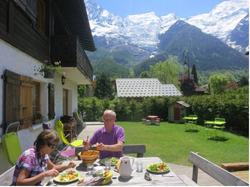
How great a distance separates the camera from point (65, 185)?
3.47 m

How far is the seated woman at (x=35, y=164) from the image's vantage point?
323 centimetres

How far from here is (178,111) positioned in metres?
25.8

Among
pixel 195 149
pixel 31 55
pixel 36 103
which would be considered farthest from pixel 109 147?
pixel 195 149

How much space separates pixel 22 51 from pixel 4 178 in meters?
4.36

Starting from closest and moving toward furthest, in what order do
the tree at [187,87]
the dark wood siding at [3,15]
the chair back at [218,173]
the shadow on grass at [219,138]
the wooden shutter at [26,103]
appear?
1. the chair back at [218,173]
2. the dark wood siding at [3,15]
3. the wooden shutter at [26,103]
4. the shadow on grass at [219,138]
5. the tree at [187,87]

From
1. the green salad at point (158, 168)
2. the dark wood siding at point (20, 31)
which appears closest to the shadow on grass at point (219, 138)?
the dark wood siding at point (20, 31)

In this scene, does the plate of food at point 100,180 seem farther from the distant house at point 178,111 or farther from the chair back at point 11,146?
the distant house at point 178,111

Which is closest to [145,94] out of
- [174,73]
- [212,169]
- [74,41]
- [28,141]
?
[74,41]

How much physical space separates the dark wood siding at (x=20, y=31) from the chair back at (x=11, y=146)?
1656 mm

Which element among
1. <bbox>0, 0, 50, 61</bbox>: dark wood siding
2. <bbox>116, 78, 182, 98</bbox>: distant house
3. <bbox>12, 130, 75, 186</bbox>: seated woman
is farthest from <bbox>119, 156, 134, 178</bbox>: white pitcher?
<bbox>116, 78, 182, 98</bbox>: distant house

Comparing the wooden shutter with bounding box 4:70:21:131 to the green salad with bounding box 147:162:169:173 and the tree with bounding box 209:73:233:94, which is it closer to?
the green salad with bounding box 147:162:169:173

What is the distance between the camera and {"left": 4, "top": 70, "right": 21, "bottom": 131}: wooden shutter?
20.7 ft

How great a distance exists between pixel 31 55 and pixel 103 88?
143 feet

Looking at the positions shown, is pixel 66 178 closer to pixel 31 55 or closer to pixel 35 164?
pixel 35 164
